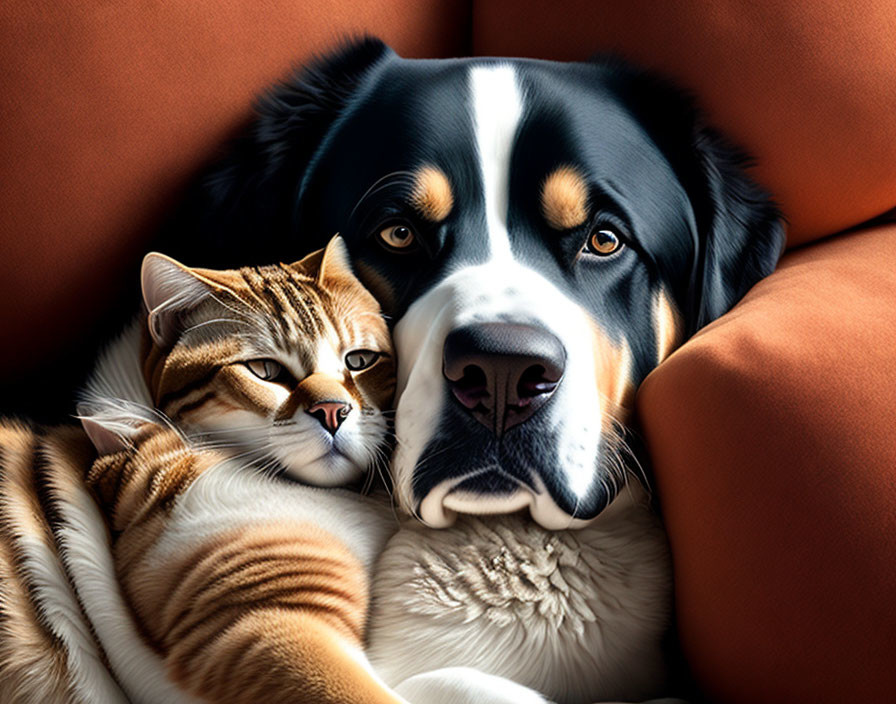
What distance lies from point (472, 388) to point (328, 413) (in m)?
0.13

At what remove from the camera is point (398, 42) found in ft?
3.47

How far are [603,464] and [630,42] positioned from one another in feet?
1.67

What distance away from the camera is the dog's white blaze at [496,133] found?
0.83 meters

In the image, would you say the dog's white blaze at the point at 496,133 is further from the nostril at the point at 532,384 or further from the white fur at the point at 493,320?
the nostril at the point at 532,384

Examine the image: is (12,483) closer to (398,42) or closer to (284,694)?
(284,694)

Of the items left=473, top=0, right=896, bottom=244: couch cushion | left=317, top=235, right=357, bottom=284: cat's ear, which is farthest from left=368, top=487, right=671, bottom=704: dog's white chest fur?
left=473, top=0, right=896, bottom=244: couch cushion

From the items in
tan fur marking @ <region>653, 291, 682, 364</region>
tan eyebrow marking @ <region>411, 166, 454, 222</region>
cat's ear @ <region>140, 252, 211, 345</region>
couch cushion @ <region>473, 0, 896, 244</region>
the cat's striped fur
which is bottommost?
the cat's striped fur

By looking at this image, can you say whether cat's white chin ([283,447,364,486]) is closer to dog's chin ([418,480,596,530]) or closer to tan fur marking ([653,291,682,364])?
dog's chin ([418,480,596,530])

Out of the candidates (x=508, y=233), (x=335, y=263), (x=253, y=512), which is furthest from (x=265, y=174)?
(x=253, y=512)

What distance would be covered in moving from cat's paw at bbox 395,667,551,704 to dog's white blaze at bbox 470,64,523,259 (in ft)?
1.23

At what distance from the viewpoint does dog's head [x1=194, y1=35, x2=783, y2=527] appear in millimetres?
717

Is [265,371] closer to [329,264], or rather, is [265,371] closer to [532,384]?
[329,264]

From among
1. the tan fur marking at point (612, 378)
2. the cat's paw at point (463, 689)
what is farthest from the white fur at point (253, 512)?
the tan fur marking at point (612, 378)

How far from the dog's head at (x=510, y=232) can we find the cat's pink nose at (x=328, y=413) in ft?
0.20
